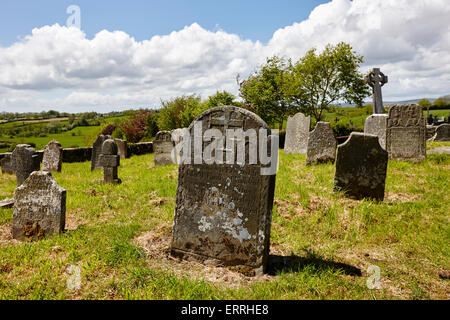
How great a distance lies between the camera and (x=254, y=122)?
3.91 metres

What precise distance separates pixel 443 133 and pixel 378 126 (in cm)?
709

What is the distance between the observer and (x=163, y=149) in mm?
13508

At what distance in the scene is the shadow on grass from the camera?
12.8 ft

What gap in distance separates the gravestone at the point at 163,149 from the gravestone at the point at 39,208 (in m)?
8.18

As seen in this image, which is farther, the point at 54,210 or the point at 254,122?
the point at 54,210

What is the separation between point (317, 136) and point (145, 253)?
7438 millimetres

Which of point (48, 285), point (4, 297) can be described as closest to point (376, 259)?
point (48, 285)

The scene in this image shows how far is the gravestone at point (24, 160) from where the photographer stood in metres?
7.94

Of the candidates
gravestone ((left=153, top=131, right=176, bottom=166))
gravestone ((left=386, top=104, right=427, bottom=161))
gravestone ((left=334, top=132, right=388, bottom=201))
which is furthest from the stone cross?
gravestone ((left=153, top=131, right=176, bottom=166))

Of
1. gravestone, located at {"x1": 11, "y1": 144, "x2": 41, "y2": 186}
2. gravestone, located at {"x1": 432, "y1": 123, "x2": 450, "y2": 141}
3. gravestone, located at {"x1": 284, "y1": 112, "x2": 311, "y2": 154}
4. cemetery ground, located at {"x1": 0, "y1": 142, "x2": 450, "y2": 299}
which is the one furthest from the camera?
gravestone, located at {"x1": 432, "y1": 123, "x2": 450, "y2": 141}

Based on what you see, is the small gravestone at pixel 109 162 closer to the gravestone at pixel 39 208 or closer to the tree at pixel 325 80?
the gravestone at pixel 39 208

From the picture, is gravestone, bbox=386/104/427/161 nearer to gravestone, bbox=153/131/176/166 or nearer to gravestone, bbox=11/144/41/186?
gravestone, bbox=153/131/176/166

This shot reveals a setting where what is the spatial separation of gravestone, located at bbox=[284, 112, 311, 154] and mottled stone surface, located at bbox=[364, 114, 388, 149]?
8.94 feet
